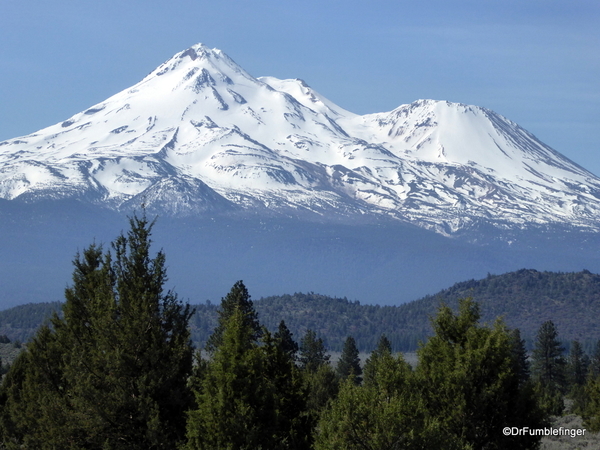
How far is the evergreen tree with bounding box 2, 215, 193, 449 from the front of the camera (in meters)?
21.2

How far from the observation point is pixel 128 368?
21469 millimetres

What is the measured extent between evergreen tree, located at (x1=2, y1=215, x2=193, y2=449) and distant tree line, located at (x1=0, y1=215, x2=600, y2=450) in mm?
31

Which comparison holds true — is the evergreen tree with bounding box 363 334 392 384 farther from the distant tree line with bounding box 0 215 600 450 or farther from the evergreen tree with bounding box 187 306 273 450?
the evergreen tree with bounding box 187 306 273 450

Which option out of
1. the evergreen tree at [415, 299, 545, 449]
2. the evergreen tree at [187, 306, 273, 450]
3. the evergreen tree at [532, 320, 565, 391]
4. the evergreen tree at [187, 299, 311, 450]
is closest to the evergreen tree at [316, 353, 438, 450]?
the evergreen tree at [187, 299, 311, 450]

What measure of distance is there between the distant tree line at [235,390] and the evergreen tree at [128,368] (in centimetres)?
3

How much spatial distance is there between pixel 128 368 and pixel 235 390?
3.05 metres

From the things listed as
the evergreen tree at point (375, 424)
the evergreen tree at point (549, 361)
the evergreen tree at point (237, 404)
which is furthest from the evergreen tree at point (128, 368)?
the evergreen tree at point (549, 361)

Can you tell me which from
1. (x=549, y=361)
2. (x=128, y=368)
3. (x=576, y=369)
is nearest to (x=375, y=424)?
(x=128, y=368)

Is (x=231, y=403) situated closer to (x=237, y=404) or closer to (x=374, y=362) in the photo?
(x=237, y=404)

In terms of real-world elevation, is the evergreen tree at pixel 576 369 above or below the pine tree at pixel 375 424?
below

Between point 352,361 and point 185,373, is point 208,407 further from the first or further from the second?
point 352,361

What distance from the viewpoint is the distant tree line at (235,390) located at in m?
19.6

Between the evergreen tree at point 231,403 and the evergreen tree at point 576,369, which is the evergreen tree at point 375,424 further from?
the evergreen tree at point 576,369

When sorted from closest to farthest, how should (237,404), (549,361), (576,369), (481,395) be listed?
(237,404)
(481,395)
(549,361)
(576,369)
